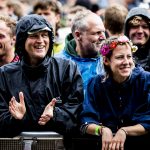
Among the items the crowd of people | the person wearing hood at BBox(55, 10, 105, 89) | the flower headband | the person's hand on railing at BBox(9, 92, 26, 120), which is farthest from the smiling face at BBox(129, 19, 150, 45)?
the person's hand on railing at BBox(9, 92, 26, 120)

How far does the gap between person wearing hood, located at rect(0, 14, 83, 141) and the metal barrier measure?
387 millimetres

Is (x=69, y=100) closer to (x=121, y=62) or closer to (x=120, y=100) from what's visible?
(x=120, y=100)

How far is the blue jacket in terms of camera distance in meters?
7.13

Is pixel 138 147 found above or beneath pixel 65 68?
beneath

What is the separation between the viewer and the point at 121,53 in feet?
23.7

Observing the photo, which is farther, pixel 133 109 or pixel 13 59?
pixel 13 59

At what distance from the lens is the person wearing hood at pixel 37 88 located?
7.10 m

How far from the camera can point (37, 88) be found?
23.8 feet

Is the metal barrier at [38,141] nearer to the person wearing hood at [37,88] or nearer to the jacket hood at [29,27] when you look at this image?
the person wearing hood at [37,88]

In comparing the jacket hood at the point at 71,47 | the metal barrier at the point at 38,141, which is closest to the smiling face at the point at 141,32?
the jacket hood at the point at 71,47

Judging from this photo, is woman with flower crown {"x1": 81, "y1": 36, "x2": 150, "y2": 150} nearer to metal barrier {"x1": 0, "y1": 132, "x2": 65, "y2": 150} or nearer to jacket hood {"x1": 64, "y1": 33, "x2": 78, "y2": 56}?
metal barrier {"x1": 0, "y1": 132, "x2": 65, "y2": 150}

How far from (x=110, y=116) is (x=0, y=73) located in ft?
3.92

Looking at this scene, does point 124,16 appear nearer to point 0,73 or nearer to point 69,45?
point 69,45

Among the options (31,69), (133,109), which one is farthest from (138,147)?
(31,69)
